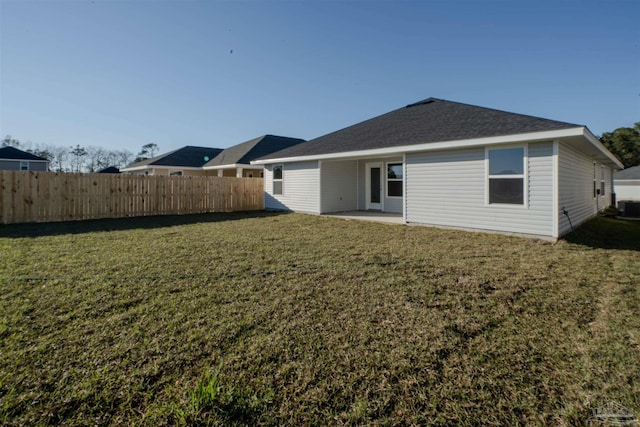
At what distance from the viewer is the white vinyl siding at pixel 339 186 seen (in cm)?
1267

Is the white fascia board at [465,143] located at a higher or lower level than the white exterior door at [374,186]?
higher

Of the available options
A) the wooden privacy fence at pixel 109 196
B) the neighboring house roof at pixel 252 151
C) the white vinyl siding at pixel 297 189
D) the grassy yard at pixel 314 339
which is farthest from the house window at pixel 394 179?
the neighboring house roof at pixel 252 151

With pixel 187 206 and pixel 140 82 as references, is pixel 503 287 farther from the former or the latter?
pixel 140 82

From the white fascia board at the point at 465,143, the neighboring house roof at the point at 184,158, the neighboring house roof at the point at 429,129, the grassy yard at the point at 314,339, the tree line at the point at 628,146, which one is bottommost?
the grassy yard at the point at 314,339

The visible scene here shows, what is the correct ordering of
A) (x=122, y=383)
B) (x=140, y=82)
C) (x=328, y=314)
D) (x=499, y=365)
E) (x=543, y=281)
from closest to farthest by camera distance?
(x=122, y=383), (x=499, y=365), (x=328, y=314), (x=543, y=281), (x=140, y=82)

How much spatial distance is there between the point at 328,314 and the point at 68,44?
36.0ft

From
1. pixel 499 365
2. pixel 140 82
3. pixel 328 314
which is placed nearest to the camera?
pixel 499 365

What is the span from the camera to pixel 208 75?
12.3 metres

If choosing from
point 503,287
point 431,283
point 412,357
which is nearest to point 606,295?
point 503,287

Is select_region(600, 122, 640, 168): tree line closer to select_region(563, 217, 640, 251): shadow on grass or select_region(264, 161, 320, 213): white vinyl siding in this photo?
select_region(563, 217, 640, 251): shadow on grass

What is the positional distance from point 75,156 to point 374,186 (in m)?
46.2

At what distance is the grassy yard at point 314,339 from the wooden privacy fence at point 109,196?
597 centimetres

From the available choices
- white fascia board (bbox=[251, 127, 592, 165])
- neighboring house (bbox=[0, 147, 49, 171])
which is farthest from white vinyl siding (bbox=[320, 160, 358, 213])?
neighboring house (bbox=[0, 147, 49, 171])

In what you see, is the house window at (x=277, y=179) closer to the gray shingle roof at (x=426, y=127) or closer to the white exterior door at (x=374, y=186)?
the gray shingle roof at (x=426, y=127)
